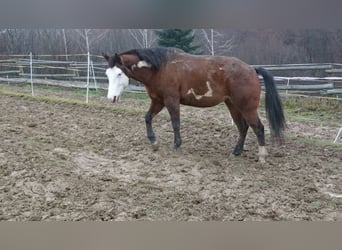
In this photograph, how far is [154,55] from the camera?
1.72 metres

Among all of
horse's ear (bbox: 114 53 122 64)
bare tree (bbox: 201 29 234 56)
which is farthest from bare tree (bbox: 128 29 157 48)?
bare tree (bbox: 201 29 234 56)

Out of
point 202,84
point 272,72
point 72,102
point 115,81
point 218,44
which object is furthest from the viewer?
point 72,102

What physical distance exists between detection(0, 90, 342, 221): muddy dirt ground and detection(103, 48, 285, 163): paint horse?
0.15 m

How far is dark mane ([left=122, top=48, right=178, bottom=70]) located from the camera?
5.42ft

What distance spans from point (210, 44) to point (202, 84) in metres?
0.33

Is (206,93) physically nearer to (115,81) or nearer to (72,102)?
(115,81)

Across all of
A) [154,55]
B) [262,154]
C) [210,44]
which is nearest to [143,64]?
[154,55]

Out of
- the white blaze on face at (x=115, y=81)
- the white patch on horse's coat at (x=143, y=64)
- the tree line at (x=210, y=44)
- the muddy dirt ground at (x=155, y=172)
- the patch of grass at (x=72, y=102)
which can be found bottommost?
the muddy dirt ground at (x=155, y=172)

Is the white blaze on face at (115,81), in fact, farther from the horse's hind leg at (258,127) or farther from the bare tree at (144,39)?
the horse's hind leg at (258,127)

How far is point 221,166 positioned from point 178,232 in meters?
0.92

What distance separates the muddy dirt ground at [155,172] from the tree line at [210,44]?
44 cm

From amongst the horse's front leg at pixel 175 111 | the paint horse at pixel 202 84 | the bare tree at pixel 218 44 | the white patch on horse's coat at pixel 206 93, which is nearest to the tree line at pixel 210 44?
the bare tree at pixel 218 44

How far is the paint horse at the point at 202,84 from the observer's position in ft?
5.47

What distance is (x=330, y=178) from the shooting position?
4.80 feet
